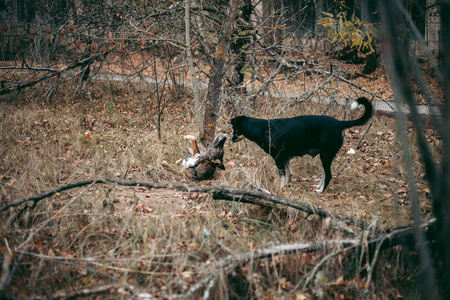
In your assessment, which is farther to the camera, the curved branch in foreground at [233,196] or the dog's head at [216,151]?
the dog's head at [216,151]

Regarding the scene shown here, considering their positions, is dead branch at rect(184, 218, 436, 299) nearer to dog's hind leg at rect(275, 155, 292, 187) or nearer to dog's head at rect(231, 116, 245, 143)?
dog's hind leg at rect(275, 155, 292, 187)

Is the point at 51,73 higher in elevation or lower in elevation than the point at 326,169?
higher

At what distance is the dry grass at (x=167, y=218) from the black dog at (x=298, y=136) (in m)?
0.21

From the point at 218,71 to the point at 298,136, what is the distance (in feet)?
4.69

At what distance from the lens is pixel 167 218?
11.7ft

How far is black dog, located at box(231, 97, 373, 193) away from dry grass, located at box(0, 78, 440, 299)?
211mm

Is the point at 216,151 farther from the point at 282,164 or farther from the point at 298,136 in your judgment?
the point at 298,136

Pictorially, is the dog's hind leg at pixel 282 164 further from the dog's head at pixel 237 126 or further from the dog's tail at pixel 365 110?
the dog's tail at pixel 365 110

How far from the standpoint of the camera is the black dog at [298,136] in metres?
4.51

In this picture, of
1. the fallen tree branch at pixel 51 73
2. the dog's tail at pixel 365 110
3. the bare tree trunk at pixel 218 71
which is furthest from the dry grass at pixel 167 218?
the dog's tail at pixel 365 110

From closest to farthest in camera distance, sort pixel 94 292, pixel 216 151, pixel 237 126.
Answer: pixel 94 292
pixel 216 151
pixel 237 126

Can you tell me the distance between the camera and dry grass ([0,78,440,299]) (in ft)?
9.23

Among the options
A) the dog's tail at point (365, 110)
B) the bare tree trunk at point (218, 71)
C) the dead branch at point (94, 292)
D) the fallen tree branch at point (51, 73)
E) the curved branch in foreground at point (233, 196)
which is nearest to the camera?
the dead branch at point (94, 292)

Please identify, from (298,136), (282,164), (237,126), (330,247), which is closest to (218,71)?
(237,126)
